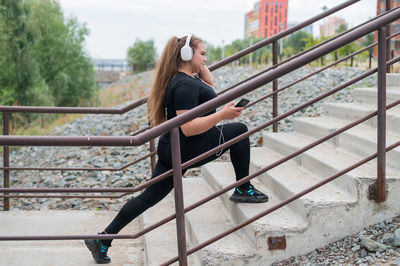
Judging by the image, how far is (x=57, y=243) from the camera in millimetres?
4043

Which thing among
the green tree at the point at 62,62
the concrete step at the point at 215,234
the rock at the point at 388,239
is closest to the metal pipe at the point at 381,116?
the rock at the point at 388,239

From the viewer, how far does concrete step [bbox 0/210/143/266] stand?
3.67m

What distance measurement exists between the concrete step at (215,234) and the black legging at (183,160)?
44 cm

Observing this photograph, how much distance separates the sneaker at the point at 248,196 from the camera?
368 centimetres

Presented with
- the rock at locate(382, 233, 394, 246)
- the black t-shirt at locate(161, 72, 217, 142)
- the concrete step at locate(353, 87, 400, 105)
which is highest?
the black t-shirt at locate(161, 72, 217, 142)

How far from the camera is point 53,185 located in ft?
24.1

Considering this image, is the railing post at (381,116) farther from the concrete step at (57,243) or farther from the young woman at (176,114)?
the concrete step at (57,243)

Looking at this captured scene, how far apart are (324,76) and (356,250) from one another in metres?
8.71

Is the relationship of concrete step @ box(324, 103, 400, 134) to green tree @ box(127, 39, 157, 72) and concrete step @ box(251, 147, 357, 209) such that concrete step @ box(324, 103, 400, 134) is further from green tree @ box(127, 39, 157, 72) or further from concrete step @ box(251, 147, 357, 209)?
green tree @ box(127, 39, 157, 72)

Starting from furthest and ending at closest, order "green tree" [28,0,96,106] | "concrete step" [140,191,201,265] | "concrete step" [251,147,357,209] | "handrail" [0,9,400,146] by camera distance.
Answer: "green tree" [28,0,96,106] → "concrete step" [140,191,201,265] → "concrete step" [251,147,357,209] → "handrail" [0,9,400,146]

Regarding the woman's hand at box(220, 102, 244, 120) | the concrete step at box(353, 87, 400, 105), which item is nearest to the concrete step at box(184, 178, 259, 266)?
the woman's hand at box(220, 102, 244, 120)

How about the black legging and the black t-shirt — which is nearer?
the black t-shirt

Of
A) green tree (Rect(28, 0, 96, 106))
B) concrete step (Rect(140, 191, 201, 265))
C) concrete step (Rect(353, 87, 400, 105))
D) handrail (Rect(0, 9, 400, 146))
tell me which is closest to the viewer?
handrail (Rect(0, 9, 400, 146))

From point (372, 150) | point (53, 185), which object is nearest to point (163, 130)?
point (372, 150)
